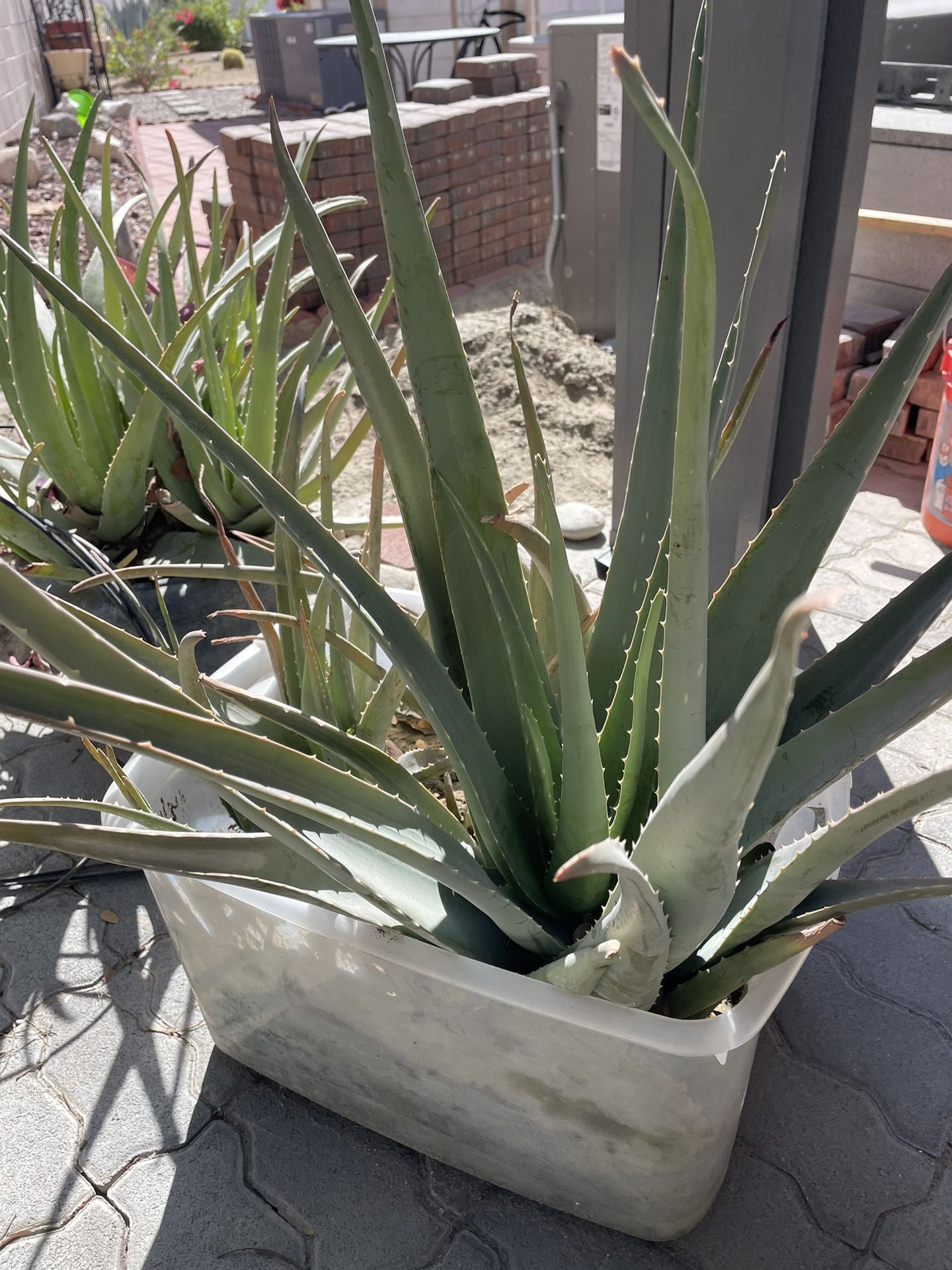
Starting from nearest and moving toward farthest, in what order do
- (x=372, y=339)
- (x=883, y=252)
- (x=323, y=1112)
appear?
(x=372, y=339) → (x=323, y=1112) → (x=883, y=252)

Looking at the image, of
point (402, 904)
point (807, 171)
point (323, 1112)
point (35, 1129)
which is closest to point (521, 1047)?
point (402, 904)

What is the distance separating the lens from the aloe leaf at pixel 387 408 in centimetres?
77

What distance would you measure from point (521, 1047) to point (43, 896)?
3.31 ft

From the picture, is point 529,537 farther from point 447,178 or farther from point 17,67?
point 17,67

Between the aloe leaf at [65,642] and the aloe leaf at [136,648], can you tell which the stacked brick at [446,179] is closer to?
the aloe leaf at [136,648]

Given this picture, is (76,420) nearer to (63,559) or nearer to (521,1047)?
(63,559)

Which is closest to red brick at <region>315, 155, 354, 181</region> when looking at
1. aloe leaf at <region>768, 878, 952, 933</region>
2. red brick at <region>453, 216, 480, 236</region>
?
red brick at <region>453, 216, 480, 236</region>

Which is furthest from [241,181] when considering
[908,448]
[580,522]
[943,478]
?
[943,478]

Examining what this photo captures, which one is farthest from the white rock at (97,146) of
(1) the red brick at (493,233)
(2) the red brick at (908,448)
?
(2) the red brick at (908,448)

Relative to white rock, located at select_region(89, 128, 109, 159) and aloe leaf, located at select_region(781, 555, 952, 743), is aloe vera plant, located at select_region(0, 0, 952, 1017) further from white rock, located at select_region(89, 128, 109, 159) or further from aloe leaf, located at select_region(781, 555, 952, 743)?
white rock, located at select_region(89, 128, 109, 159)

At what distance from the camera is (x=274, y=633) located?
1.17 metres

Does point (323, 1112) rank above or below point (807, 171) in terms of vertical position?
below

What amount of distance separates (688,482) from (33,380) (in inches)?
53.1

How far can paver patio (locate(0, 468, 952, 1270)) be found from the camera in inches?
43.8
